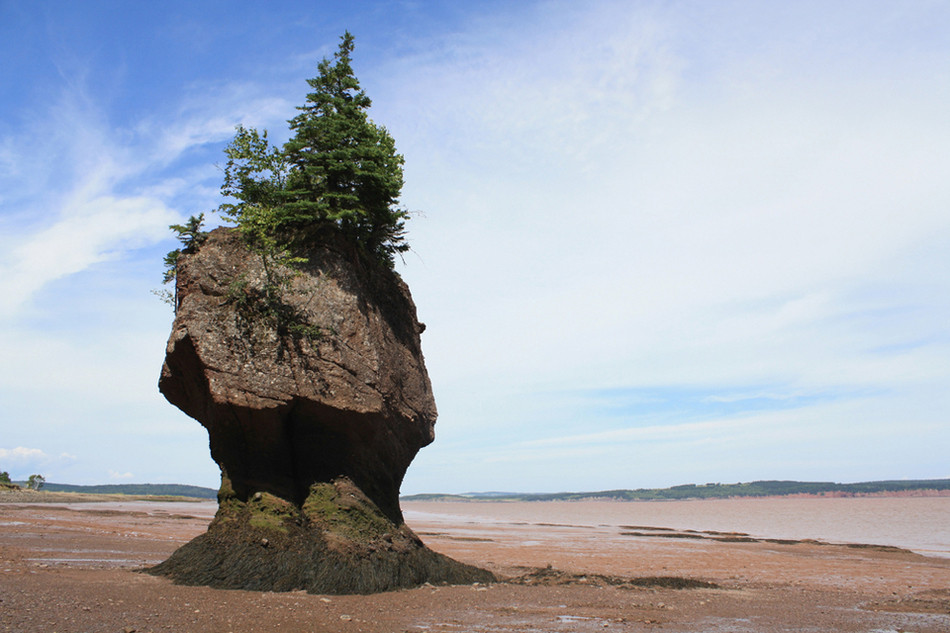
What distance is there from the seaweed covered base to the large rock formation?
3 cm

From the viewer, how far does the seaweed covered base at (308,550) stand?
39.2ft

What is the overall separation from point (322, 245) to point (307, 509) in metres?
6.58

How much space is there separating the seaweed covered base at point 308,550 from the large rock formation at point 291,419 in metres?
0.03

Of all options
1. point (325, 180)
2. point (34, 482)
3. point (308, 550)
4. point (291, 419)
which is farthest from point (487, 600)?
point (34, 482)

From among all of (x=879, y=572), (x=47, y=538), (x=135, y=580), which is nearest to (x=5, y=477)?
(x=47, y=538)

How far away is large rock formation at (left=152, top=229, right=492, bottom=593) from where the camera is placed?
41.0 ft

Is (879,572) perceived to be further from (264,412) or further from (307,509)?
(264,412)

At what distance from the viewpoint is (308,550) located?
12578mm

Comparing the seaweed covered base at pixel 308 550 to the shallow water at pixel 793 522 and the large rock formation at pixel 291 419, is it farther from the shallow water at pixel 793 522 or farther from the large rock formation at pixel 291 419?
the shallow water at pixel 793 522

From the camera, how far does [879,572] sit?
23.2 m

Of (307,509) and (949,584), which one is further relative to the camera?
(949,584)

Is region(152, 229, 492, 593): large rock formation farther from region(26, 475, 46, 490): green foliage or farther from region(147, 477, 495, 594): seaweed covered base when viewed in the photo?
region(26, 475, 46, 490): green foliage

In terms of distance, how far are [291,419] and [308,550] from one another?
119 inches

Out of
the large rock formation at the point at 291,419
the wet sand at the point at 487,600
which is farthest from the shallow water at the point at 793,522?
the large rock formation at the point at 291,419
